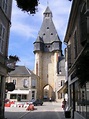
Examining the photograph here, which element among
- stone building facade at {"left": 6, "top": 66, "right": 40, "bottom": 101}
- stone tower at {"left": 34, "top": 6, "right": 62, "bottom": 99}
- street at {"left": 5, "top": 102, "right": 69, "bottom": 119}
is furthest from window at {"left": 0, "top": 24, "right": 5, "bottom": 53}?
stone tower at {"left": 34, "top": 6, "right": 62, "bottom": 99}

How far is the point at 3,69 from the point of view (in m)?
17.5

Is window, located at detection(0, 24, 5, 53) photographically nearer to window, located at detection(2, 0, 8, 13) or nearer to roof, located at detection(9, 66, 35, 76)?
window, located at detection(2, 0, 8, 13)

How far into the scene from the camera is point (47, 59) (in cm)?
7088

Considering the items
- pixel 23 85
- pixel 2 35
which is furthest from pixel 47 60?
pixel 2 35

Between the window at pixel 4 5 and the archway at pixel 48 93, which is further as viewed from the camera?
the archway at pixel 48 93

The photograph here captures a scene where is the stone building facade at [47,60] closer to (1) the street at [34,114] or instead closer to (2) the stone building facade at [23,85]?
(2) the stone building facade at [23,85]

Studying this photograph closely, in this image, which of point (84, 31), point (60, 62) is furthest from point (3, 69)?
point (60, 62)

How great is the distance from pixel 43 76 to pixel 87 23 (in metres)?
60.0

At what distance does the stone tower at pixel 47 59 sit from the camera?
68.2 metres

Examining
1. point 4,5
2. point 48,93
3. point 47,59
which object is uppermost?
point 47,59

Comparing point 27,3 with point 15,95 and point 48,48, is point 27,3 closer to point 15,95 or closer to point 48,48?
point 15,95

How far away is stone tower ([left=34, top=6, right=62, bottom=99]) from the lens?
68.2 metres

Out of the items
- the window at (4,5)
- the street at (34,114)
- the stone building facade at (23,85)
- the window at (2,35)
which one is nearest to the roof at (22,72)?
the stone building facade at (23,85)

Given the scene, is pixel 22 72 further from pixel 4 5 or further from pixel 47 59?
pixel 4 5
